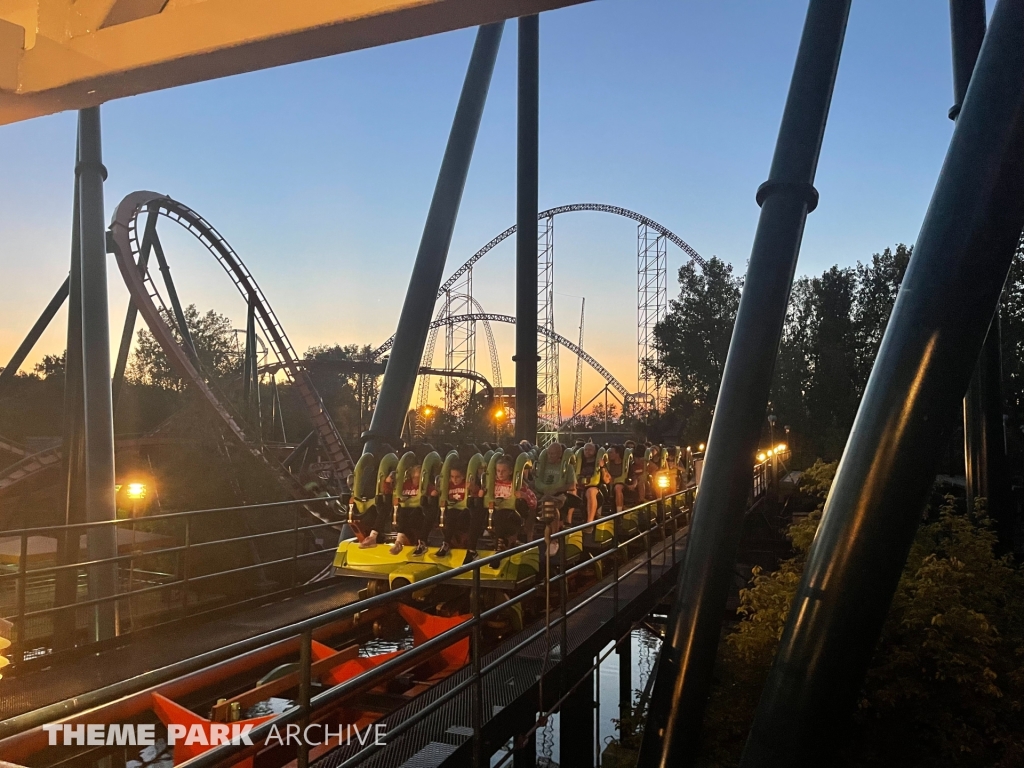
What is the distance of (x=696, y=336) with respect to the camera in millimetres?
38906

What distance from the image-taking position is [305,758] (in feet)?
7.95

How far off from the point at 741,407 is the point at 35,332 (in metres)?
16.8

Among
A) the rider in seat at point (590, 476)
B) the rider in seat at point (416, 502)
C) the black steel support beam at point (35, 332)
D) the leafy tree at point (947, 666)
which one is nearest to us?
the leafy tree at point (947, 666)

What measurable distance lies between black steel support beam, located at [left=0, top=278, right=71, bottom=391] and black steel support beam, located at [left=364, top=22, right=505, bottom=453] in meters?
9.60

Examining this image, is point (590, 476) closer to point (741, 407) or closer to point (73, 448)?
point (741, 407)

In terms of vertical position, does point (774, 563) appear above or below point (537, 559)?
below

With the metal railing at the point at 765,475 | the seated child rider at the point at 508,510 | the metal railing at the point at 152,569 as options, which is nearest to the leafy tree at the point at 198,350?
the metal railing at the point at 152,569

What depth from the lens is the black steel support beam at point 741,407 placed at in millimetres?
5727

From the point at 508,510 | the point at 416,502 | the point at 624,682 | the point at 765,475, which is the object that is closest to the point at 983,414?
the point at 624,682

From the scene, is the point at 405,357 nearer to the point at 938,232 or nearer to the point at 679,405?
the point at 938,232

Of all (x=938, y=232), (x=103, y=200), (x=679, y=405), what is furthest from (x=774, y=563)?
(x=679, y=405)

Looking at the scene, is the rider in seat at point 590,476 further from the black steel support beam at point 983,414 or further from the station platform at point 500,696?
the black steel support beam at point 983,414

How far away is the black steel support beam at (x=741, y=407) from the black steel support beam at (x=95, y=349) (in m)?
5.49

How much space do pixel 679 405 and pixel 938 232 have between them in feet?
115
